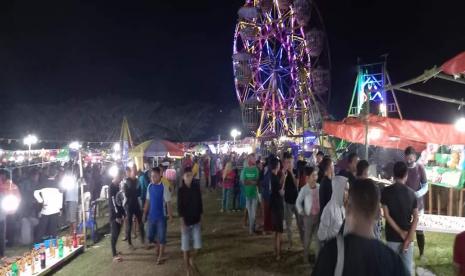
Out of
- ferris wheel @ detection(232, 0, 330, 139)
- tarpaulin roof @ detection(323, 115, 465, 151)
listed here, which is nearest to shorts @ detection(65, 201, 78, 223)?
tarpaulin roof @ detection(323, 115, 465, 151)

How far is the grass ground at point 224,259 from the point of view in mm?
6277

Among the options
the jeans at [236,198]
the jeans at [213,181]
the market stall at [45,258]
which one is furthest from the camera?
the jeans at [213,181]

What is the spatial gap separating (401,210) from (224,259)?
3.81 meters

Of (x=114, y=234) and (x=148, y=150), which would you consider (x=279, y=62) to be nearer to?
(x=148, y=150)

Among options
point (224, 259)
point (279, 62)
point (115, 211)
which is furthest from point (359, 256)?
point (279, 62)

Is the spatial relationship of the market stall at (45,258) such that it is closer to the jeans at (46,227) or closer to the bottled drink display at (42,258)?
the bottled drink display at (42,258)

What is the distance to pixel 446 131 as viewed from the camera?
24.9 feet

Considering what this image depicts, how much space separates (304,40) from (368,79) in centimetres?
479

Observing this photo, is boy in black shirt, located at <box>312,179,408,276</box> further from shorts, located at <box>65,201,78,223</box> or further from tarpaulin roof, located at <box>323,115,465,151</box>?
shorts, located at <box>65,201,78,223</box>

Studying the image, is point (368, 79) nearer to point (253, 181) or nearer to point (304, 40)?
point (304, 40)

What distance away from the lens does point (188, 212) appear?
19.6 ft

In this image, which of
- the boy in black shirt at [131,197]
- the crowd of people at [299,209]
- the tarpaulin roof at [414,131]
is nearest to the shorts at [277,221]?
the crowd of people at [299,209]

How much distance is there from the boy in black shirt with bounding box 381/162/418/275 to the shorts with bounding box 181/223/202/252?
309cm

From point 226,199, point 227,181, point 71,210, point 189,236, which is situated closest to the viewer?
point 189,236
